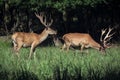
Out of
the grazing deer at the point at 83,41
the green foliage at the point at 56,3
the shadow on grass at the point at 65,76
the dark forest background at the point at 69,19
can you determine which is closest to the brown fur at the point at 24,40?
the grazing deer at the point at 83,41

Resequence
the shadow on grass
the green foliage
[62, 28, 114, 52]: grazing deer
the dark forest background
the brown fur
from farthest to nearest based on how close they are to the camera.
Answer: the dark forest background
the green foliage
[62, 28, 114, 52]: grazing deer
the brown fur
the shadow on grass

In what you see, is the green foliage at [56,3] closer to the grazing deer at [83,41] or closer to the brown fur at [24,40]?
the grazing deer at [83,41]

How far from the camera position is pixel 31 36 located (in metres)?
17.3

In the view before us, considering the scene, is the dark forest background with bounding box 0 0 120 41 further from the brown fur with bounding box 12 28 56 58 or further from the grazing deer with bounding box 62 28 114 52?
the brown fur with bounding box 12 28 56 58

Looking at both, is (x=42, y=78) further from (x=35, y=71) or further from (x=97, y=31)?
(x=97, y=31)

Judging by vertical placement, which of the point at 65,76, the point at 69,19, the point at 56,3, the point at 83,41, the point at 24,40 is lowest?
the point at 69,19

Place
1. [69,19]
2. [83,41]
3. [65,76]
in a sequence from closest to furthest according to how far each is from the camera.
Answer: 1. [65,76]
2. [83,41]
3. [69,19]

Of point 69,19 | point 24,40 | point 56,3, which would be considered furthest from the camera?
point 69,19

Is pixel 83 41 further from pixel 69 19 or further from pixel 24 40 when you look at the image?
pixel 69 19

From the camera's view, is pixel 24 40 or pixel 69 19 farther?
pixel 69 19

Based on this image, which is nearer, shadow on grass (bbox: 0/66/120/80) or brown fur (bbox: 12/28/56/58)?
shadow on grass (bbox: 0/66/120/80)

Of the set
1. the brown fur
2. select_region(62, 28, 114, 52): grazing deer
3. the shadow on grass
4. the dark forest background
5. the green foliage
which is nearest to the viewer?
the shadow on grass

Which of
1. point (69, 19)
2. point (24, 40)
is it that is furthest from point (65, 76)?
point (69, 19)

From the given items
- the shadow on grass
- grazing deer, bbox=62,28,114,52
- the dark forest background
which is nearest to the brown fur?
grazing deer, bbox=62,28,114,52
